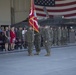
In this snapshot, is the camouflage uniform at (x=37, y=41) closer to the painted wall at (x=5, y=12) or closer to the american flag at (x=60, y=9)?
the american flag at (x=60, y=9)

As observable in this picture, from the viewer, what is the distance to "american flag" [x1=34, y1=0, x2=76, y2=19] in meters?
31.0

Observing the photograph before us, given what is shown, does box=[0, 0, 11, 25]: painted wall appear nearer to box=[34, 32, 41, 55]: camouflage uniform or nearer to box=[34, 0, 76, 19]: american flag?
box=[34, 0, 76, 19]: american flag

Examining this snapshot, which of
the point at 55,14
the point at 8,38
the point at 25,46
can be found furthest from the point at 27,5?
the point at 8,38

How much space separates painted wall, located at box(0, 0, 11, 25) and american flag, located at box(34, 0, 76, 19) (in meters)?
4.12

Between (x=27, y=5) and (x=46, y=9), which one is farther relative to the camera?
(x=27, y=5)

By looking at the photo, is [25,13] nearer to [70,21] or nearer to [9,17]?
[9,17]

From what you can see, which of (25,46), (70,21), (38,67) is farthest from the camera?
(70,21)

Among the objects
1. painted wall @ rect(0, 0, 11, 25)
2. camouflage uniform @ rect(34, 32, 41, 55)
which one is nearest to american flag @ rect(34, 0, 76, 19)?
painted wall @ rect(0, 0, 11, 25)

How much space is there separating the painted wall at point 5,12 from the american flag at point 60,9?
412cm

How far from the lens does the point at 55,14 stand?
32.3 metres

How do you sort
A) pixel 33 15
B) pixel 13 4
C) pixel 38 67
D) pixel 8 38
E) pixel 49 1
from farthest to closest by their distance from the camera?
pixel 13 4, pixel 49 1, pixel 8 38, pixel 33 15, pixel 38 67

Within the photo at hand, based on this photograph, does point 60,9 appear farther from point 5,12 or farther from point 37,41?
point 37,41

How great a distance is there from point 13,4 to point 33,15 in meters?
15.1

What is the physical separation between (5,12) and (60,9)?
6.18 m
